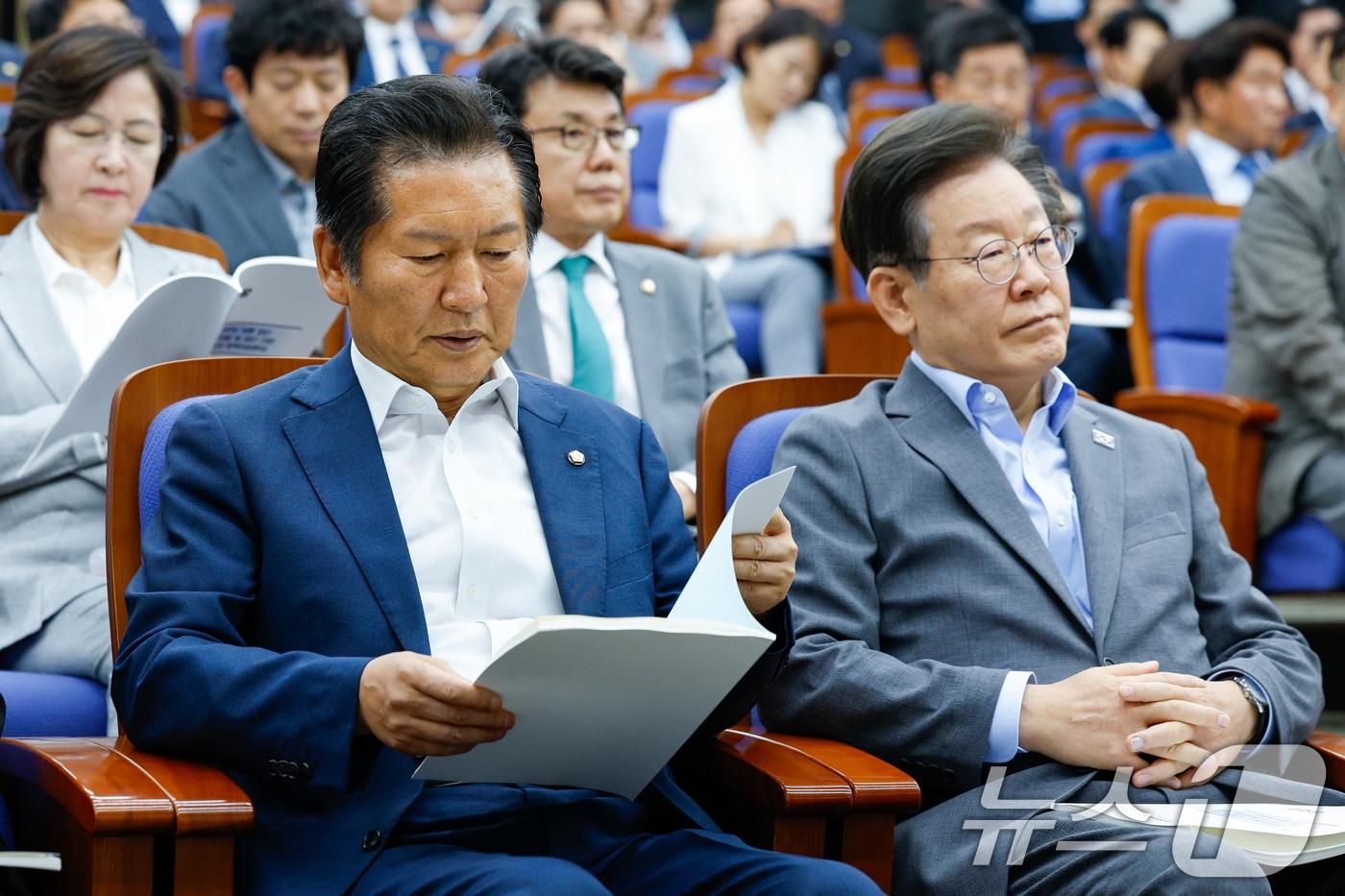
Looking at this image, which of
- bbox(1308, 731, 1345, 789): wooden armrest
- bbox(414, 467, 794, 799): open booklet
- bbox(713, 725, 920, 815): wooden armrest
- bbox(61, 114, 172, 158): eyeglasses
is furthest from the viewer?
bbox(61, 114, 172, 158): eyeglasses

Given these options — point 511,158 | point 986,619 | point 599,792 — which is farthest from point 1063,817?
point 511,158

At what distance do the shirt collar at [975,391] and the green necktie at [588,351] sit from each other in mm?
763

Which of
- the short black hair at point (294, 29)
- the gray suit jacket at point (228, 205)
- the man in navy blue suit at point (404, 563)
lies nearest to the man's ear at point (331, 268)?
the man in navy blue suit at point (404, 563)

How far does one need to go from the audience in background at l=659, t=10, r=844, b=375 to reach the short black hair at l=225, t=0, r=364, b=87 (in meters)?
1.32

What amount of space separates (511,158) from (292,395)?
332 millimetres

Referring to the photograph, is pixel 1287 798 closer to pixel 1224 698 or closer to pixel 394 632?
pixel 1224 698

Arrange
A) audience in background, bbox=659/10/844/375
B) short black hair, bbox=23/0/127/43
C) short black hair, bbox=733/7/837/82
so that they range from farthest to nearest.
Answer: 1. short black hair, bbox=733/7/837/82
2. short black hair, bbox=23/0/127/43
3. audience in background, bbox=659/10/844/375

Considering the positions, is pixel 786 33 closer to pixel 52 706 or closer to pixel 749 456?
pixel 749 456

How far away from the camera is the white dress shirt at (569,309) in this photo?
2.76 m

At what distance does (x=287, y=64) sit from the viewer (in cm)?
342

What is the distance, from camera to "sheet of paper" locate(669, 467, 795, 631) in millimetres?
1476

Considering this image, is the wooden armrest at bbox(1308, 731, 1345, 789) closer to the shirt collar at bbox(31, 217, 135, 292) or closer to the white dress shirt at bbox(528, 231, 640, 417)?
the white dress shirt at bbox(528, 231, 640, 417)

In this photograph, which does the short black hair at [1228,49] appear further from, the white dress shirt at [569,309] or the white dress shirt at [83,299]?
the white dress shirt at [83,299]

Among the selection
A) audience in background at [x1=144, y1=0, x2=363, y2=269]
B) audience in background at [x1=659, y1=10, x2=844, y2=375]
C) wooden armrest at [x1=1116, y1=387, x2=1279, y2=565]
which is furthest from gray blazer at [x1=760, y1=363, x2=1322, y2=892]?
audience in background at [x1=659, y1=10, x2=844, y2=375]
